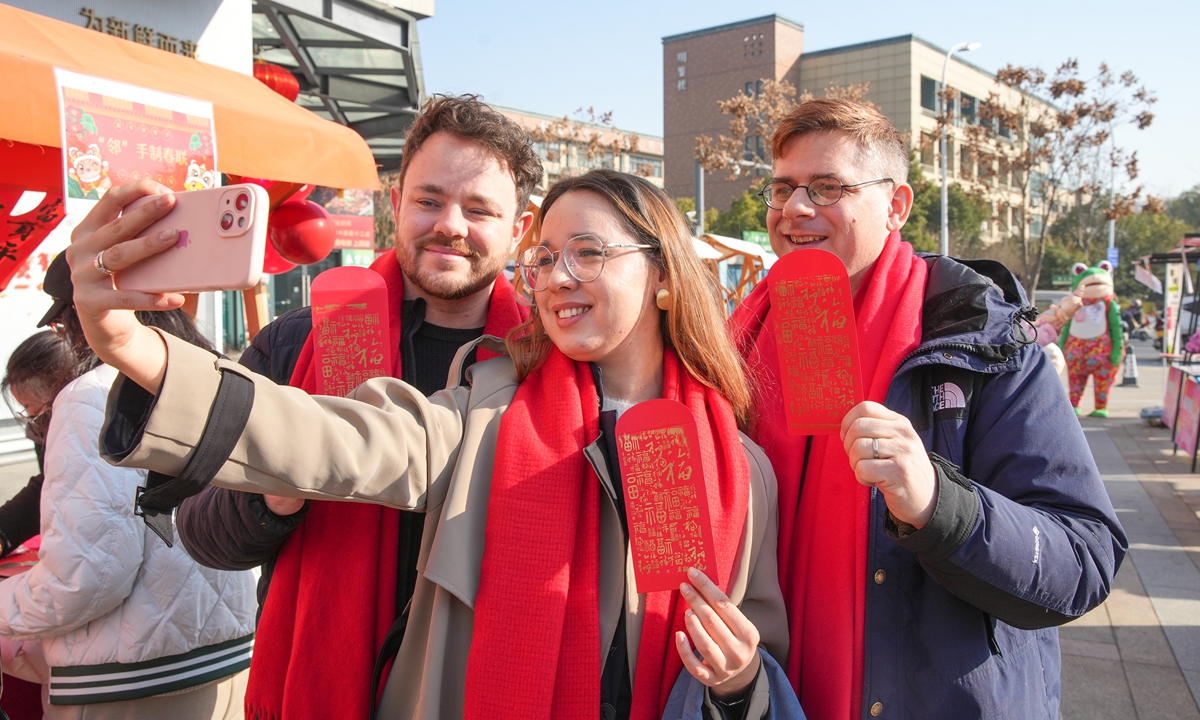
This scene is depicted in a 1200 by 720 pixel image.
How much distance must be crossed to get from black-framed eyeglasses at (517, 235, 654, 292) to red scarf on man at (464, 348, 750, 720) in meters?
0.23

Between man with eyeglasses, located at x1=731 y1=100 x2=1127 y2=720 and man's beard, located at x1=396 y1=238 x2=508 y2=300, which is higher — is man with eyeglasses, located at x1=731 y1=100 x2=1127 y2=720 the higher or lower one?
the lower one

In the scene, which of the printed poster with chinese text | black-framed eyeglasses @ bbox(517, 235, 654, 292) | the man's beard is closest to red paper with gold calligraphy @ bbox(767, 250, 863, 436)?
black-framed eyeglasses @ bbox(517, 235, 654, 292)

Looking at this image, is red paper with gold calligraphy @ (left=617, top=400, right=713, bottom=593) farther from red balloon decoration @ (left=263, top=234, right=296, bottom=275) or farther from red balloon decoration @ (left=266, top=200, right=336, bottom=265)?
red balloon decoration @ (left=263, top=234, right=296, bottom=275)

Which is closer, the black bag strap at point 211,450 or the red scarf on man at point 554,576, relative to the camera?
the black bag strap at point 211,450

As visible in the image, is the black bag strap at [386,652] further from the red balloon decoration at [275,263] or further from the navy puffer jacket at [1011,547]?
the red balloon decoration at [275,263]

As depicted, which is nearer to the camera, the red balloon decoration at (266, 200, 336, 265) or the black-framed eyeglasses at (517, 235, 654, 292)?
the black-framed eyeglasses at (517, 235, 654, 292)

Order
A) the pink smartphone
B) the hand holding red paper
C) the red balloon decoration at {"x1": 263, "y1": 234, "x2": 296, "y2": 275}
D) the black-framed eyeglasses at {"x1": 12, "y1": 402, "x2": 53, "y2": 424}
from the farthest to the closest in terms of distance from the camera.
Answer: the red balloon decoration at {"x1": 263, "y1": 234, "x2": 296, "y2": 275} < the black-framed eyeglasses at {"x1": 12, "y1": 402, "x2": 53, "y2": 424} < the hand holding red paper < the pink smartphone

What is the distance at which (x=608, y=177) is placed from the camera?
5.91ft

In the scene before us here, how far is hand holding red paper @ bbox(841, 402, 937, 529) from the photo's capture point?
Result: 4.48ft

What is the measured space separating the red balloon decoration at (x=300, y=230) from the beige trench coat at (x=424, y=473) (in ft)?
12.3

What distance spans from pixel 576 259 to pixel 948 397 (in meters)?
0.79

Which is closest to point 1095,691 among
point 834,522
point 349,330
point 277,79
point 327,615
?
point 834,522

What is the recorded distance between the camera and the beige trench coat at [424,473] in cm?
115

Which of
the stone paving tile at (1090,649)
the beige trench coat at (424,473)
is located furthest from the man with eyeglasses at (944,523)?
the stone paving tile at (1090,649)
